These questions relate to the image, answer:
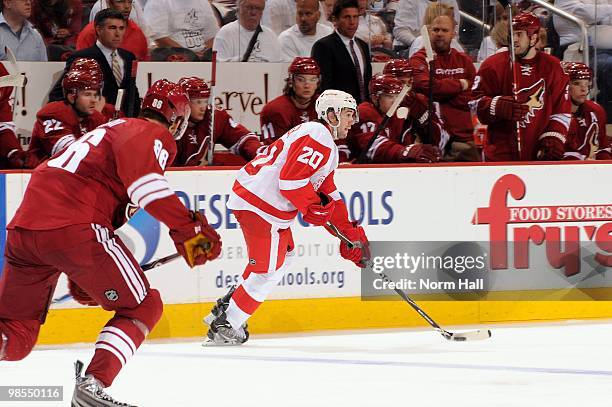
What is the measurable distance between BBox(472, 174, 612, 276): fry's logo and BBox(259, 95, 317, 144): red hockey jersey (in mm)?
1072

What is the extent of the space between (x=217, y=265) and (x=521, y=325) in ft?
5.40

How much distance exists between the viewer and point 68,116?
585 centimetres

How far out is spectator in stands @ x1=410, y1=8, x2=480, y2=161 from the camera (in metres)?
6.70

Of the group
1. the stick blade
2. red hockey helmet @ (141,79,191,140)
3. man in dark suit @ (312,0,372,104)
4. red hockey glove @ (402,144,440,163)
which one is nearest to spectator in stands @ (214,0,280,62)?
man in dark suit @ (312,0,372,104)

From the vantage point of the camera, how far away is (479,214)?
20.3 feet

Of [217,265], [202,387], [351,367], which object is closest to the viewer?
[202,387]

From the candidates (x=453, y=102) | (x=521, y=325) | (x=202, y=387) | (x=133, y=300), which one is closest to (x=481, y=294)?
(x=521, y=325)

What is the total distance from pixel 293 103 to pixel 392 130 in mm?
577

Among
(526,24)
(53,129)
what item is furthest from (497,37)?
(53,129)

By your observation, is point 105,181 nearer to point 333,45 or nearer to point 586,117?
point 333,45

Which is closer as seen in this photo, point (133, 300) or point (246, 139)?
point (133, 300)

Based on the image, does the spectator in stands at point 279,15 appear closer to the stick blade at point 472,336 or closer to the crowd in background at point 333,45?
the crowd in background at point 333,45

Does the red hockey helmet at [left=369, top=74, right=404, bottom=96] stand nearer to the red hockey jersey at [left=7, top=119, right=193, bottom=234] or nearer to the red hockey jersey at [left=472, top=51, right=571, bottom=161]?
the red hockey jersey at [left=472, top=51, right=571, bottom=161]

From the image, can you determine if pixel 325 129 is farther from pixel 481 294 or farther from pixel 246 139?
pixel 481 294
